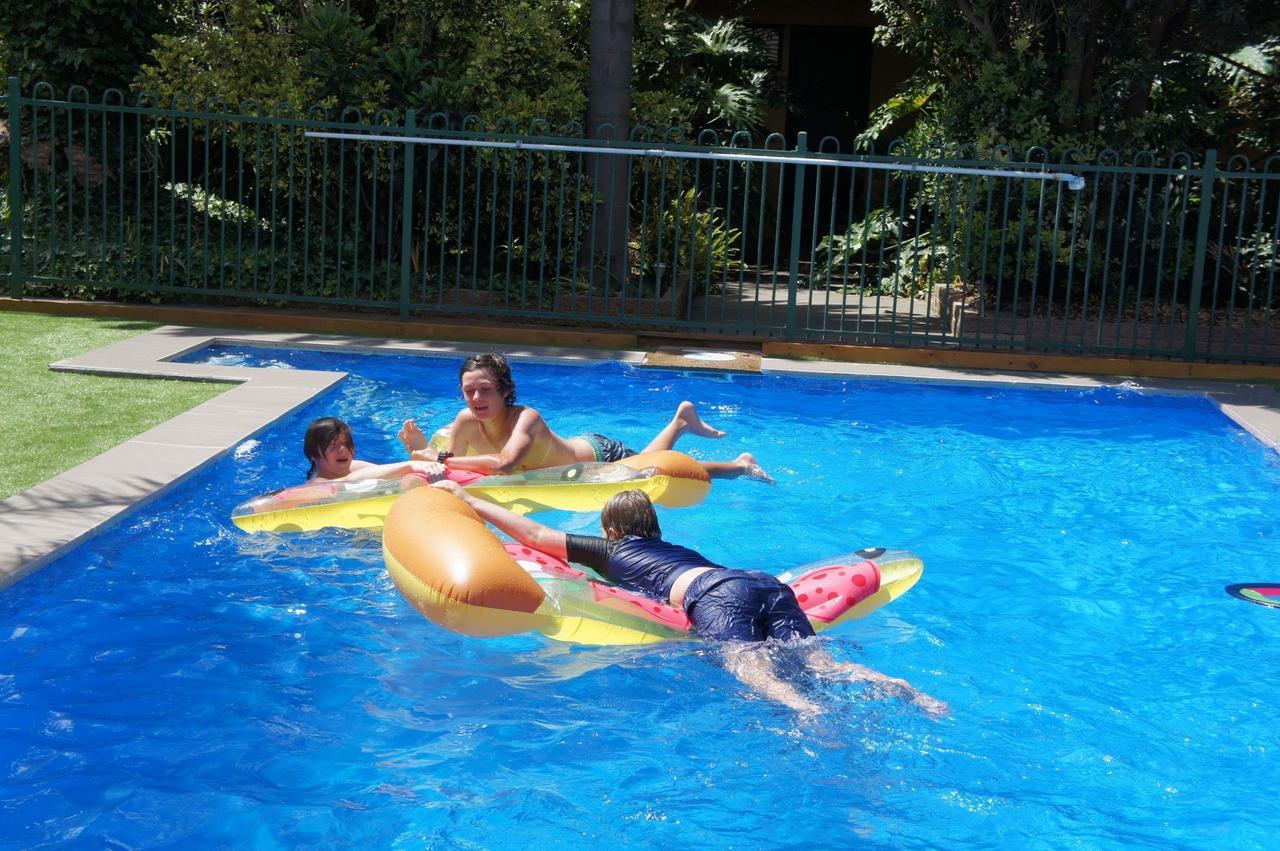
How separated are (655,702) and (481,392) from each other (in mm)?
2436

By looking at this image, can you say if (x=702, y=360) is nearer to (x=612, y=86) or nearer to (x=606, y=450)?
(x=612, y=86)

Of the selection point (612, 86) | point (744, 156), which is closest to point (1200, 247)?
point (744, 156)

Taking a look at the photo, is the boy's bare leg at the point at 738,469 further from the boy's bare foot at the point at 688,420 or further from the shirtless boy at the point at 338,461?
the shirtless boy at the point at 338,461

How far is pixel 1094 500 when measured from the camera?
872 cm

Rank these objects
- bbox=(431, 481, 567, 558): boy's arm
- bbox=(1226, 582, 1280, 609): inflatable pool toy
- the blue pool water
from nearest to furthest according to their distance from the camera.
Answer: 1. the blue pool water
2. bbox=(431, 481, 567, 558): boy's arm
3. bbox=(1226, 582, 1280, 609): inflatable pool toy

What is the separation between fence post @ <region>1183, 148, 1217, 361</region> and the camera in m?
11.9

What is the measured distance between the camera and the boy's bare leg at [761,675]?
17.0ft

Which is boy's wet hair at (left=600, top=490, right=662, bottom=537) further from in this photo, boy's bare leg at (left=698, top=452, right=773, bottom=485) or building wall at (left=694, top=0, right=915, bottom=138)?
building wall at (left=694, top=0, right=915, bottom=138)

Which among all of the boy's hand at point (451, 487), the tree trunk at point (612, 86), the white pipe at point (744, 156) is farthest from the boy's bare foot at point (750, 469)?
the tree trunk at point (612, 86)

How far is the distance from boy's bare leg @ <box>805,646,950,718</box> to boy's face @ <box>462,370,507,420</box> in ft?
8.66

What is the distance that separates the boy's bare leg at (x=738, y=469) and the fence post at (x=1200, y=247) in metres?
5.66

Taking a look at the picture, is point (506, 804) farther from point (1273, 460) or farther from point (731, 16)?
point (731, 16)

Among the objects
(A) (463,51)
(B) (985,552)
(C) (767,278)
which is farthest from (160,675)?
(C) (767,278)

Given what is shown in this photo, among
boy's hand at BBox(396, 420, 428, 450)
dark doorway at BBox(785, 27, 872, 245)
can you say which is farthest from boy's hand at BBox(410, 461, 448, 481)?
dark doorway at BBox(785, 27, 872, 245)
